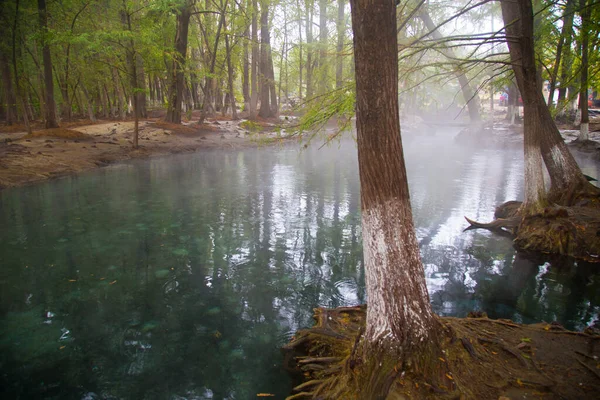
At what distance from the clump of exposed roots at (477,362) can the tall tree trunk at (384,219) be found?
15 cm

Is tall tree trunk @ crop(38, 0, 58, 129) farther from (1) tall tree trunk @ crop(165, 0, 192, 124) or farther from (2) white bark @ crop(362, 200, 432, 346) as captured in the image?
(2) white bark @ crop(362, 200, 432, 346)

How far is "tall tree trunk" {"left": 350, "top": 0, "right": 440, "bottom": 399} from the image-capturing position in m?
3.43

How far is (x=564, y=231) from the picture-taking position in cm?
837

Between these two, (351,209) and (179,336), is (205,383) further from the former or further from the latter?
(351,209)

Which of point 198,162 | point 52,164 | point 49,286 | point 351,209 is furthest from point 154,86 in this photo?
point 49,286

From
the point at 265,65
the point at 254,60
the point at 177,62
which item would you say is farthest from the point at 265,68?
the point at 177,62

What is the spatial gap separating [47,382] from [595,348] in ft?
20.3

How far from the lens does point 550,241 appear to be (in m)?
8.49

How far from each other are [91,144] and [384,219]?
2011 centimetres

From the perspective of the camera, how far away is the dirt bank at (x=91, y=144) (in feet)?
49.5

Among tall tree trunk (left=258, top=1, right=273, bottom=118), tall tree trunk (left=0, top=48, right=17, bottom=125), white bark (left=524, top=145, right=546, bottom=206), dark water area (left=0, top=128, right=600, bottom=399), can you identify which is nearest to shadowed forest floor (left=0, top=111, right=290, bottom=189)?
dark water area (left=0, top=128, right=600, bottom=399)

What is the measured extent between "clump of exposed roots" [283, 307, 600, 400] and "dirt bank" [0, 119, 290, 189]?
16.1 feet

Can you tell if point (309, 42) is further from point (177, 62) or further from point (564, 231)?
point (564, 231)

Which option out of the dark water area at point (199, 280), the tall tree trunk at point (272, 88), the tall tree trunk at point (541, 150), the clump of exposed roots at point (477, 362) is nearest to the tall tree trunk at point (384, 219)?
the clump of exposed roots at point (477, 362)
